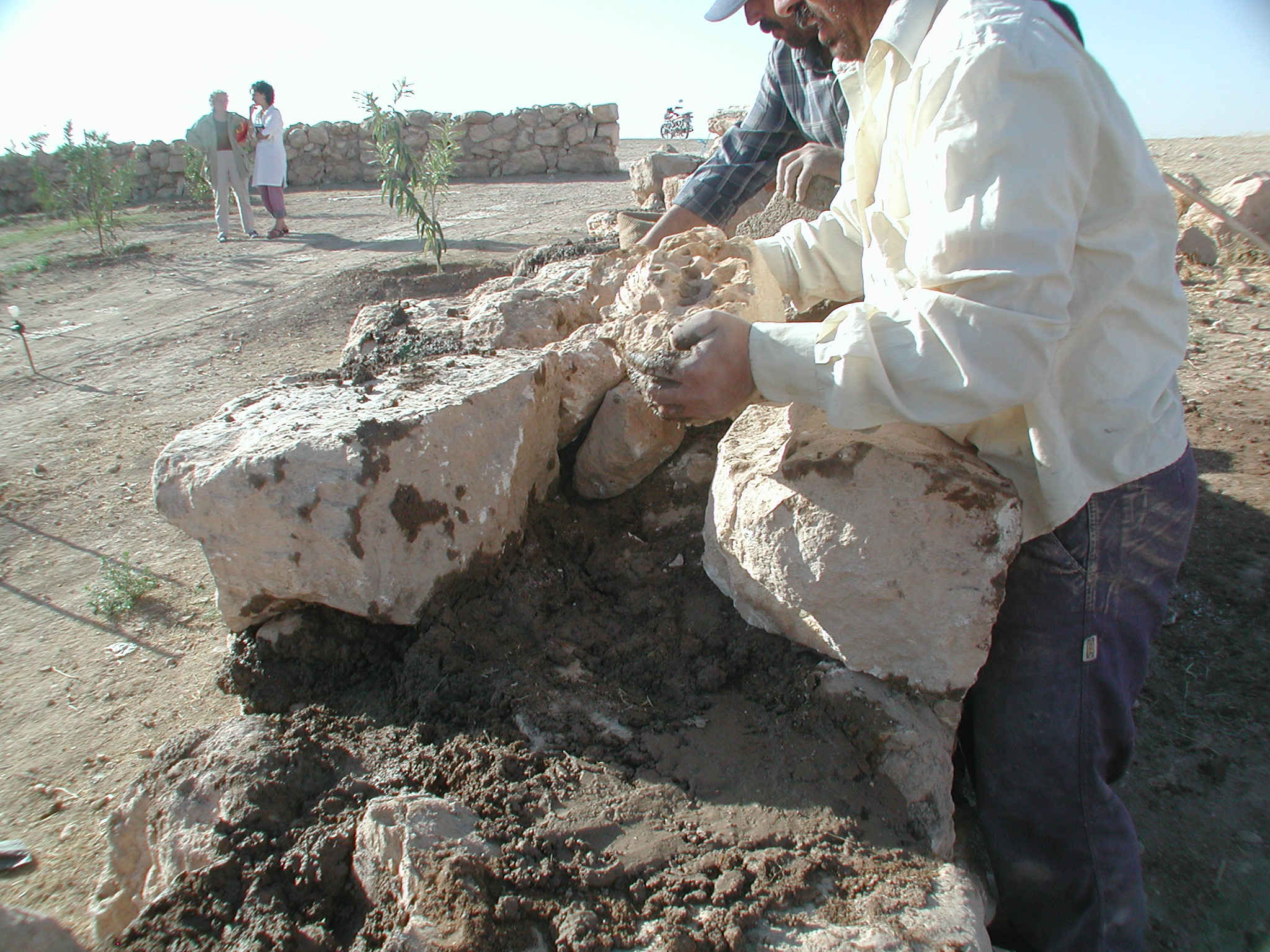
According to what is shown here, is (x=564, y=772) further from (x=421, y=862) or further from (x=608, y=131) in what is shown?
(x=608, y=131)

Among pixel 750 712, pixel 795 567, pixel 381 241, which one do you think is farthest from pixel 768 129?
pixel 381 241

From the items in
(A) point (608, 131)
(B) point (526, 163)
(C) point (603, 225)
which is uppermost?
(A) point (608, 131)

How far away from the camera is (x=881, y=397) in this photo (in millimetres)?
1283

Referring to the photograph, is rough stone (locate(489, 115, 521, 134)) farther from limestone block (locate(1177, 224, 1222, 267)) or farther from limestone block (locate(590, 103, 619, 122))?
limestone block (locate(1177, 224, 1222, 267))

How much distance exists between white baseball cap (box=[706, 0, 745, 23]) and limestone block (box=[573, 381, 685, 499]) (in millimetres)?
1086

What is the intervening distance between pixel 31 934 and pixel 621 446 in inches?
62.2

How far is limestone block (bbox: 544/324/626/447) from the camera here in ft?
7.76

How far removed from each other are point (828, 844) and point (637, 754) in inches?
15.9

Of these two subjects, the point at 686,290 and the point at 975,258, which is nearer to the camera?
the point at 975,258

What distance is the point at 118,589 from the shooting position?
2918 millimetres

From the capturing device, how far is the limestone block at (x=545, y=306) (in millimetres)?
2617

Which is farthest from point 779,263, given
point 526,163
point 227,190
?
point 526,163

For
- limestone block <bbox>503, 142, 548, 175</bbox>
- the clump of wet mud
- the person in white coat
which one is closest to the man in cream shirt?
the clump of wet mud

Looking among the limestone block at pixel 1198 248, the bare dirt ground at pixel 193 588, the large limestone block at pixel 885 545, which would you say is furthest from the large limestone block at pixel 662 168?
the large limestone block at pixel 885 545
